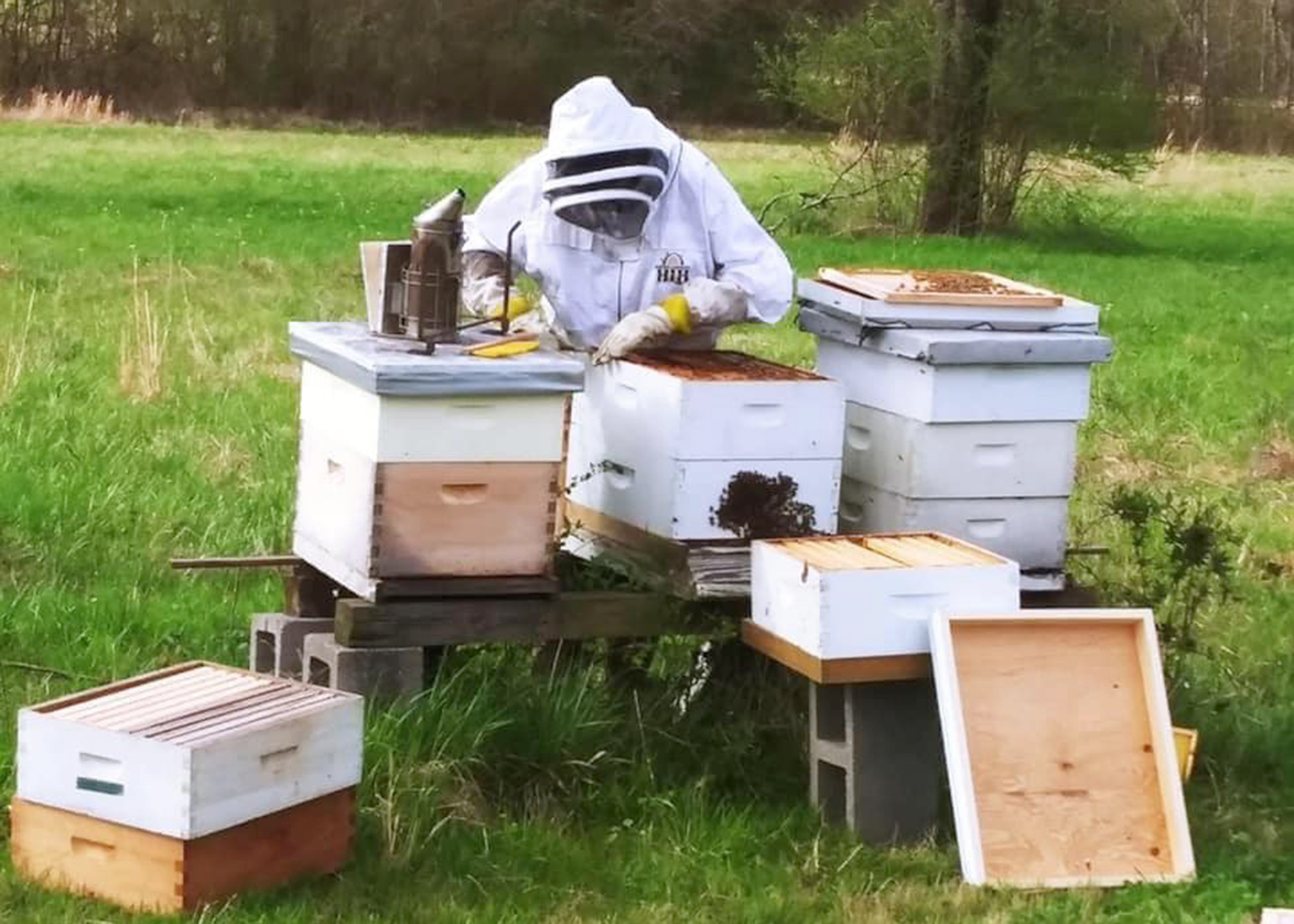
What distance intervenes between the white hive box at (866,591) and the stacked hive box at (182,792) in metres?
0.98

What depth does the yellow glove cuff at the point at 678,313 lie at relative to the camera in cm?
502

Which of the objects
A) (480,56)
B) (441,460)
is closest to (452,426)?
(441,460)

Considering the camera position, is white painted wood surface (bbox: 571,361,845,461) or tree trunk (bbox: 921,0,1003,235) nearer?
white painted wood surface (bbox: 571,361,845,461)

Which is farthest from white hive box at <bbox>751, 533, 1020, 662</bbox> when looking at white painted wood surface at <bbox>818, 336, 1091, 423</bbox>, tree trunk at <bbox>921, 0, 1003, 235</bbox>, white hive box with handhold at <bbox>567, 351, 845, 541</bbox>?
tree trunk at <bbox>921, 0, 1003, 235</bbox>

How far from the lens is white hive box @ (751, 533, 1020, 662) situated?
4.30m

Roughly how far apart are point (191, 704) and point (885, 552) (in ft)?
5.12

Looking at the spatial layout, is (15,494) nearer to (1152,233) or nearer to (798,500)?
(798,500)

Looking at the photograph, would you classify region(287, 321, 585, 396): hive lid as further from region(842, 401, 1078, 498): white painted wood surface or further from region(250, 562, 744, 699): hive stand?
region(842, 401, 1078, 498): white painted wood surface

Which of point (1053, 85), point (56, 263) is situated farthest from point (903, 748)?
point (1053, 85)

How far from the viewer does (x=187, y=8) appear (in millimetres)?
42750

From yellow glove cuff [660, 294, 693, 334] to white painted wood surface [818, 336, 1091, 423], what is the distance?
0.42 m

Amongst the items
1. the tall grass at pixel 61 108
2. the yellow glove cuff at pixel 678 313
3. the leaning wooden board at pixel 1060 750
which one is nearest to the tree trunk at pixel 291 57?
the tall grass at pixel 61 108

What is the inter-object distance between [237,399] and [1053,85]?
1276 centimetres

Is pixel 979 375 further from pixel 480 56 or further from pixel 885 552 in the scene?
pixel 480 56
